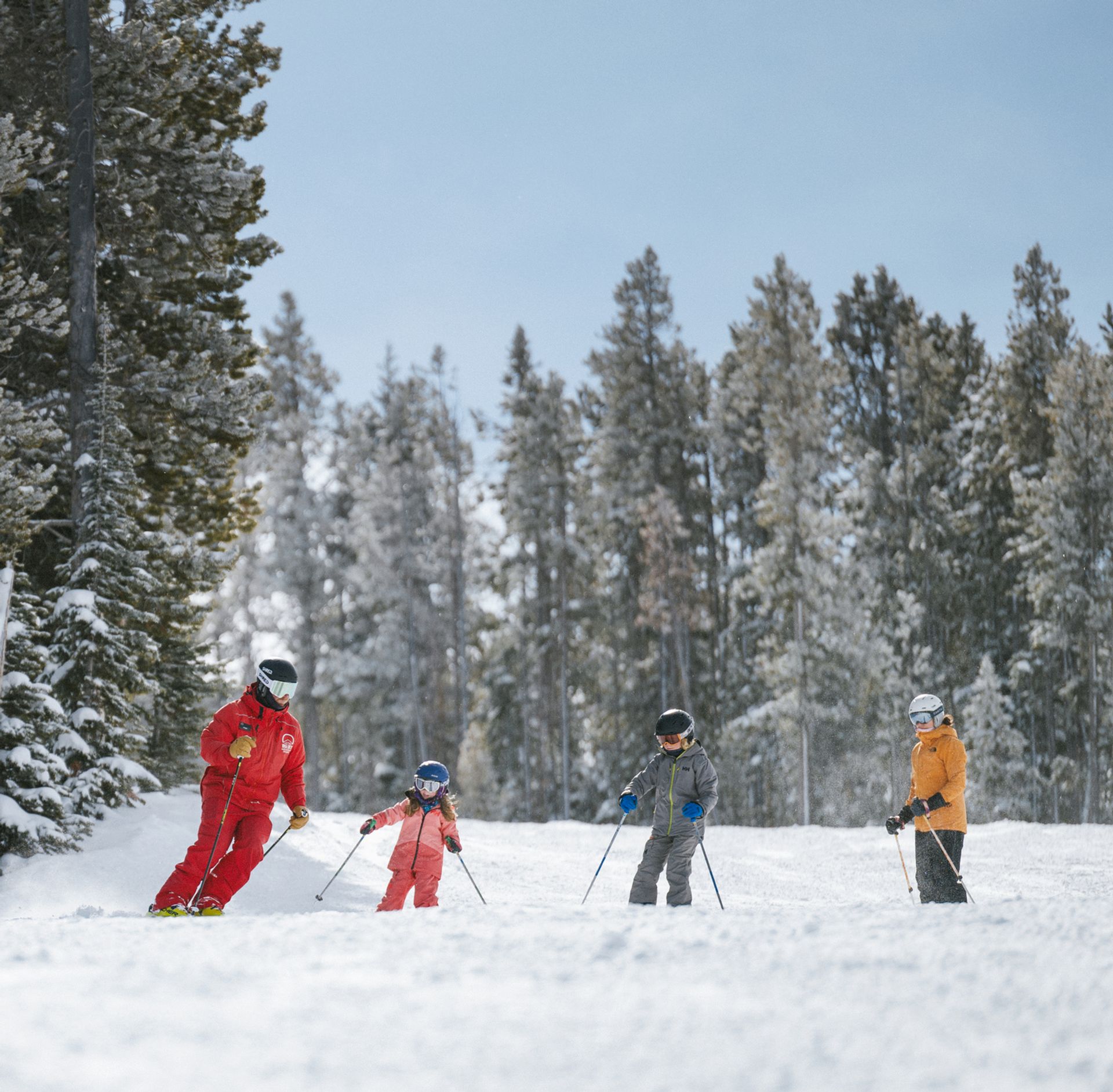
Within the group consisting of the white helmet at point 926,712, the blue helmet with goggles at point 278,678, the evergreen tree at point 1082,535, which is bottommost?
the white helmet at point 926,712

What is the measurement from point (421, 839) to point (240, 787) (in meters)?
1.71

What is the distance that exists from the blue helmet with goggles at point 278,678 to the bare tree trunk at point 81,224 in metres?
6.94

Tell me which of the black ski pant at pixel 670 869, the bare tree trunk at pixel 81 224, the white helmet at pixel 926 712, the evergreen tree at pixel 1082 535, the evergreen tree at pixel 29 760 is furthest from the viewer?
the evergreen tree at pixel 1082 535

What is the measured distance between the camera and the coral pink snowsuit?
312 inches

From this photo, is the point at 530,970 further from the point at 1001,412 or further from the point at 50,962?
the point at 1001,412

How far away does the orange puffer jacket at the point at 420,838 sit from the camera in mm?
7926

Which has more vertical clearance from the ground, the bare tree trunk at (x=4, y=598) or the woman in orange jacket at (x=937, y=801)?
the bare tree trunk at (x=4, y=598)

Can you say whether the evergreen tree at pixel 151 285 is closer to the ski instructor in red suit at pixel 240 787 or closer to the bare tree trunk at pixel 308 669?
the ski instructor in red suit at pixel 240 787

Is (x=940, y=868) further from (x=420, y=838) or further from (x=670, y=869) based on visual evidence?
(x=420, y=838)

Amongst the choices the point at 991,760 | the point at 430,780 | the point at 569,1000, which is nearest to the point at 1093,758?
the point at 991,760

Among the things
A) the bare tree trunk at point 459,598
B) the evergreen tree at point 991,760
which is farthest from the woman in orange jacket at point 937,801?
the bare tree trunk at point 459,598

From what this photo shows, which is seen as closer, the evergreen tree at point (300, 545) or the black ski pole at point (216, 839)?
the black ski pole at point (216, 839)

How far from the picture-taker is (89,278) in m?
12.8

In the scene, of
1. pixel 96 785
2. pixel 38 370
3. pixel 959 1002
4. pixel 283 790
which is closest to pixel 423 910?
pixel 283 790
